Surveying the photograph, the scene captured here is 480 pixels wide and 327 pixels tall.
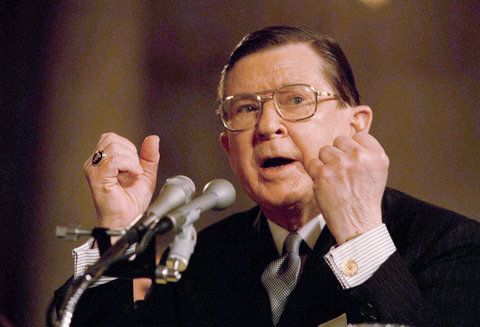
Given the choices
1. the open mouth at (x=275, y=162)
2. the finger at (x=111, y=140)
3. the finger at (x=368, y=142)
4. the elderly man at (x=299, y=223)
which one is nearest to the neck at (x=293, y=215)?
the elderly man at (x=299, y=223)

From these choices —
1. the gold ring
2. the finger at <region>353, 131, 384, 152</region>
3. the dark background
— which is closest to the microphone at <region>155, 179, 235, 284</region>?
the finger at <region>353, 131, 384, 152</region>

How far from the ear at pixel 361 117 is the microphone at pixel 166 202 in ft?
2.89

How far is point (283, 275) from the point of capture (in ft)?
5.70

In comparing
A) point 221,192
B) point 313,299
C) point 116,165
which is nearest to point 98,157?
point 116,165

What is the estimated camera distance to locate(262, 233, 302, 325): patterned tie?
5.58ft

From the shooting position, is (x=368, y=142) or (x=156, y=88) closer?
(x=368, y=142)

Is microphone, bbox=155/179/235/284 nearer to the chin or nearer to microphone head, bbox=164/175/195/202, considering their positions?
microphone head, bbox=164/175/195/202

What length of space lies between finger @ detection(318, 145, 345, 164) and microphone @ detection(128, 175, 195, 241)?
1.41ft

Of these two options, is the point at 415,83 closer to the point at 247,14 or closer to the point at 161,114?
the point at 247,14

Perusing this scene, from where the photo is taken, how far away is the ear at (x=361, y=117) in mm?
1882

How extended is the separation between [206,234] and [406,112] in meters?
1.14

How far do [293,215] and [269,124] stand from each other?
309 mm

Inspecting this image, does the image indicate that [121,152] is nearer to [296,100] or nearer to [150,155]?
[150,155]

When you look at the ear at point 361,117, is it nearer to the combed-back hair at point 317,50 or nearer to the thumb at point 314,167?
the combed-back hair at point 317,50
